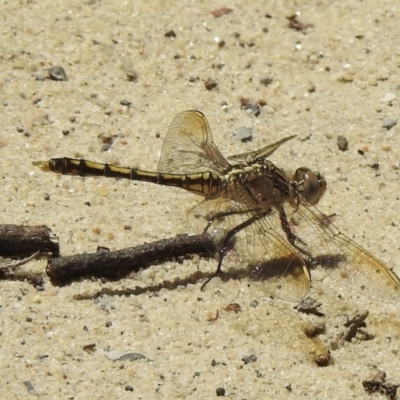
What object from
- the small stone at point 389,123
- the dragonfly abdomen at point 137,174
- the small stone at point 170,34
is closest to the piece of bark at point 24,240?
the dragonfly abdomen at point 137,174

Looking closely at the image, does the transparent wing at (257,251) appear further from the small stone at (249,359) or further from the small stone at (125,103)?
the small stone at (125,103)

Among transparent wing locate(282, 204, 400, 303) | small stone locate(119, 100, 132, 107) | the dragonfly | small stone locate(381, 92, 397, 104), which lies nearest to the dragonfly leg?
the dragonfly

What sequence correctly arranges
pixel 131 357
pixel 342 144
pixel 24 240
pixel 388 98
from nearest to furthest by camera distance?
pixel 131 357
pixel 24 240
pixel 342 144
pixel 388 98

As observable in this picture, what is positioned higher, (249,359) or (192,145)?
(192,145)

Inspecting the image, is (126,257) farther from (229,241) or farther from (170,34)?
(170,34)

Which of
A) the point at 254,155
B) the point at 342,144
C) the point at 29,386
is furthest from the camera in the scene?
the point at 342,144

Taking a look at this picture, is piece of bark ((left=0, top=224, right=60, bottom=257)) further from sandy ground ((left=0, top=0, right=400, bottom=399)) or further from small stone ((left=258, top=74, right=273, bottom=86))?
small stone ((left=258, top=74, right=273, bottom=86))

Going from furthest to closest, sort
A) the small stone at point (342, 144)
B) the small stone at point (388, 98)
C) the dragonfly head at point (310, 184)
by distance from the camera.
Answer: the small stone at point (388, 98)
the small stone at point (342, 144)
the dragonfly head at point (310, 184)

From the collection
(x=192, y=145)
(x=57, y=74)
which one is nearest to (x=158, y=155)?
(x=192, y=145)
